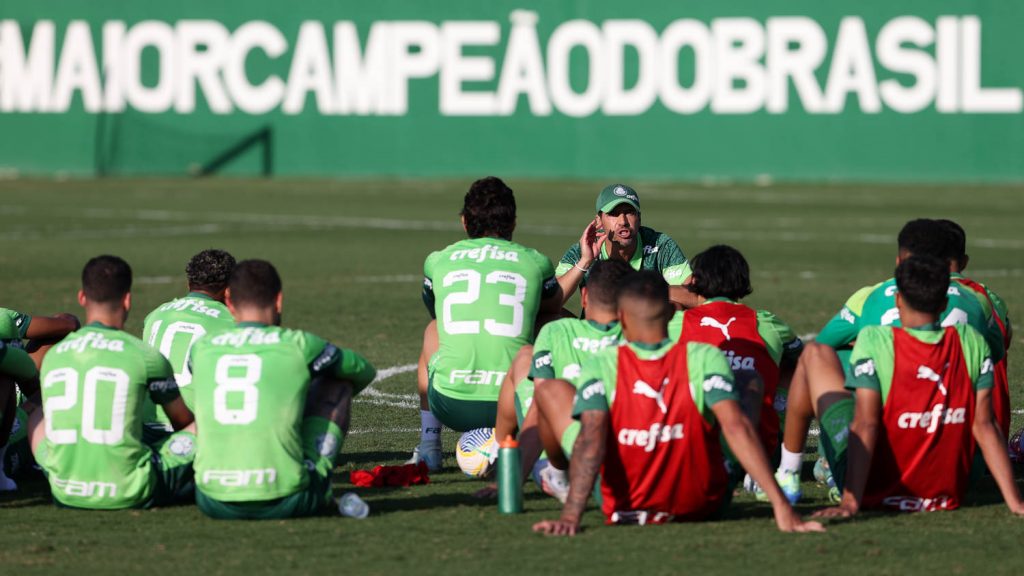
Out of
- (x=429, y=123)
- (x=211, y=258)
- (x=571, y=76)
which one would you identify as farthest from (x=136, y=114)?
(x=211, y=258)

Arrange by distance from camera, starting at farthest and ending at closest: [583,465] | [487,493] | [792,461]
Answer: [487,493] → [792,461] → [583,465]

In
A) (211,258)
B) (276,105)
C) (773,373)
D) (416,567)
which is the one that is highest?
(276,105)

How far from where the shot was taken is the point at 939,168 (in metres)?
37.4

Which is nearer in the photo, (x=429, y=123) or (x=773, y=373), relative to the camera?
(x=773, y=373)

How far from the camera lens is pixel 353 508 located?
24.7 feet

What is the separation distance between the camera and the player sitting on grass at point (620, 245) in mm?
9688

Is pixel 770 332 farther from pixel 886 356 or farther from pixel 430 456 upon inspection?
pixel 430 456

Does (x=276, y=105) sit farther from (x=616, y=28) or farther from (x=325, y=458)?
(x=325, y=458)

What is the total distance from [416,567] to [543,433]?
44.5 inches

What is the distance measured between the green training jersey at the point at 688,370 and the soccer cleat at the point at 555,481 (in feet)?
2.14

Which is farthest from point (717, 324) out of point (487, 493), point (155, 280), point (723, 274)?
point (155, 280)

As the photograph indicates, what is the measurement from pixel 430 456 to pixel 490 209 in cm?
132

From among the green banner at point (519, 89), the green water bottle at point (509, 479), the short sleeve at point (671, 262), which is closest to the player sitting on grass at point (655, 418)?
the green water bottle at point (509, 479)

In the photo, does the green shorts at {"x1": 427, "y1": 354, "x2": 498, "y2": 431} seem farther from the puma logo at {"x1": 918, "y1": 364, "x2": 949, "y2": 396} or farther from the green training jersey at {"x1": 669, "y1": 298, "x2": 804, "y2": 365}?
the puma logo at {"x1": 918, "y1": 364, "x2": 949, "y2": 396}
